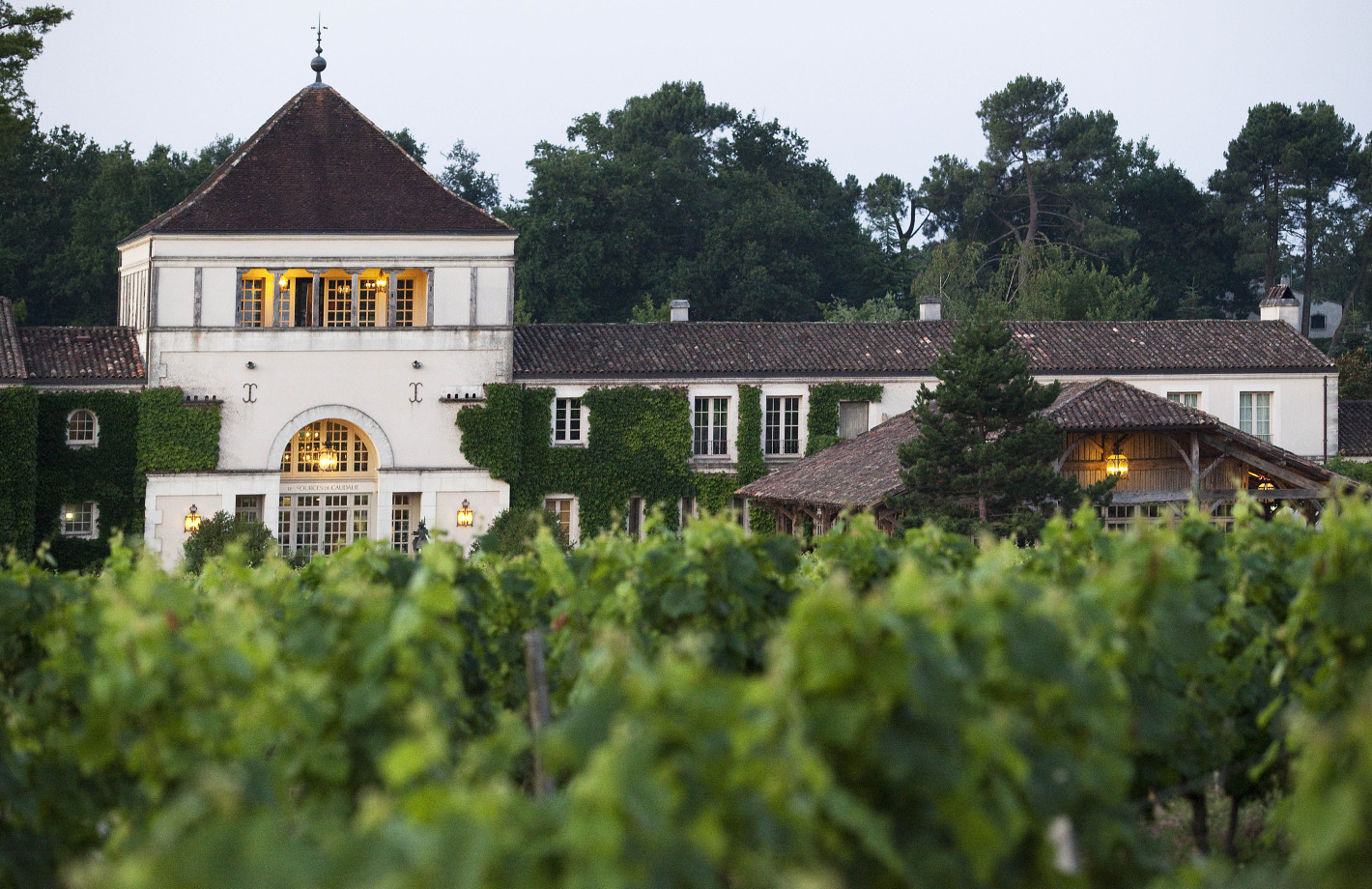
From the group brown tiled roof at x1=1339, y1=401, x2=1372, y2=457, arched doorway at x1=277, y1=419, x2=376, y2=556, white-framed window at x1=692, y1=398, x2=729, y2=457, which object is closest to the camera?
arched doorway at x1=277, y1=419, x2=376, y2=556

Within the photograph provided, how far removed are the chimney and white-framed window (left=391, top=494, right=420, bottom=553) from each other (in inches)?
875

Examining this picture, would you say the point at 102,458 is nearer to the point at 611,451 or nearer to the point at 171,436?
the point at 171,436

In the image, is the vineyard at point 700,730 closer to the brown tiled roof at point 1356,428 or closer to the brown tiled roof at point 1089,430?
the brown tiled roof at point 1089,430

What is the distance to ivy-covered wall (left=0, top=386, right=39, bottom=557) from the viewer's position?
28078 millimetres

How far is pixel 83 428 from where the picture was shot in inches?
1165

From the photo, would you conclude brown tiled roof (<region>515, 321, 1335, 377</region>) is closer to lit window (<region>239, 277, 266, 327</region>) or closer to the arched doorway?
the arched doorway

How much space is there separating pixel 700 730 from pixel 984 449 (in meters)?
19.5

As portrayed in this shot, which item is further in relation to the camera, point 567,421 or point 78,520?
point 567,421

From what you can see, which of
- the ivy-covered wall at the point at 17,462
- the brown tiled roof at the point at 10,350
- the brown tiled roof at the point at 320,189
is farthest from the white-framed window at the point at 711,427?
the brown tiled roof at the point at 10,350

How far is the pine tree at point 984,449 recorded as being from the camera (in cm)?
2292

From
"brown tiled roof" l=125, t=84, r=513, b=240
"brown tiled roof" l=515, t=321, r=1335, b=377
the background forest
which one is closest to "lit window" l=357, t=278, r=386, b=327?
"brown tiled roof" l=125, t=84, r=513, b=240

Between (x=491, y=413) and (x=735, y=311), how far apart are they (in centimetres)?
2470

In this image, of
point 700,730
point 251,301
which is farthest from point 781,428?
point 700,730

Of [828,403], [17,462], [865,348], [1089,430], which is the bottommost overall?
[17,462]
